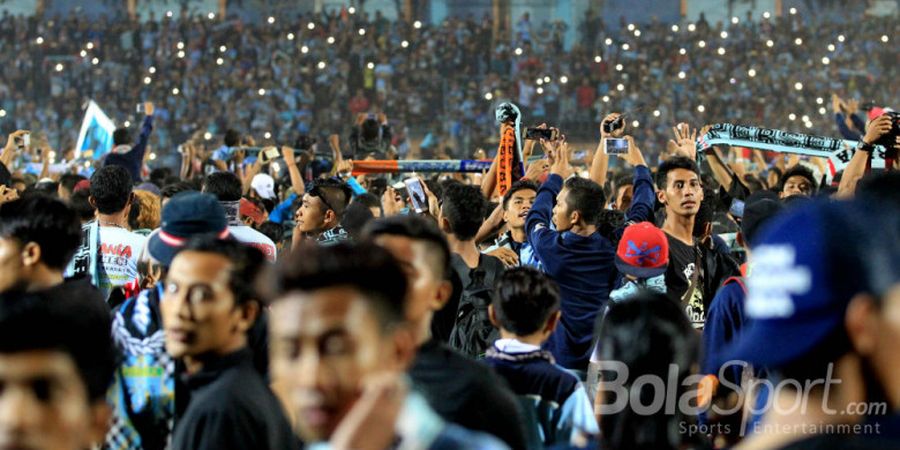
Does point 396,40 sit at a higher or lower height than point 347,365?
higher

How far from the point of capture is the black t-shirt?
6258 millimetres

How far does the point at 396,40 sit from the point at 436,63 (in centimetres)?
138

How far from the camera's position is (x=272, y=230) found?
362 inches

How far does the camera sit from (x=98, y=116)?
1474cm

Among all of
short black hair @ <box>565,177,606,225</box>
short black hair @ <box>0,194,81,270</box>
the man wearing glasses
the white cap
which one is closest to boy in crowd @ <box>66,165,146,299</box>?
the man wearing glasses

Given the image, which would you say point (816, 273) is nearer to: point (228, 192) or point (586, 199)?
point (586, 199)

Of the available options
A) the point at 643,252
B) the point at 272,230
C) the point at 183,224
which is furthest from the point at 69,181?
the point at 183,224

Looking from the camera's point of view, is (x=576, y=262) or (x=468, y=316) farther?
(x=468, y=316)

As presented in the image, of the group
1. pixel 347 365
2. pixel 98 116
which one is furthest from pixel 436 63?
pixel 347 365

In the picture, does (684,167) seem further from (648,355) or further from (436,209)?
(648,355)

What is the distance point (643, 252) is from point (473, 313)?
3.35ft

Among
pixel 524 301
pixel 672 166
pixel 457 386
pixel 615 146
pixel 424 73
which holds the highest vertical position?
pixel 424 73

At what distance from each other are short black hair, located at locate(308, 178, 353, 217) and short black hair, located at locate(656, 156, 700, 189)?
2.04 metres

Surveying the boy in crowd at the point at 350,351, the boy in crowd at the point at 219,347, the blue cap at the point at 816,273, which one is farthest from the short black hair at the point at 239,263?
the blue cap at the point at 816,273
